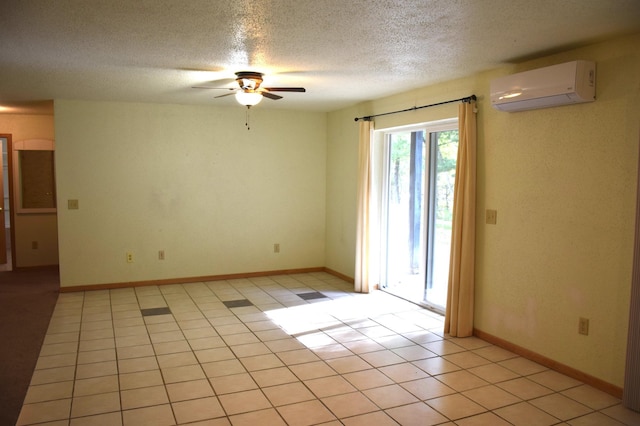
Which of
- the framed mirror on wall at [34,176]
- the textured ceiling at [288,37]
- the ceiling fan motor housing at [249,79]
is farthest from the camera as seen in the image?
the framed mirror on wall at [34,176]

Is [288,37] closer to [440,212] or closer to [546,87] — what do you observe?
[546,87]

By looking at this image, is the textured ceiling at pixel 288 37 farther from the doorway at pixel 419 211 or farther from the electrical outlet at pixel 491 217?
the electrical outlet at pixel 491 217

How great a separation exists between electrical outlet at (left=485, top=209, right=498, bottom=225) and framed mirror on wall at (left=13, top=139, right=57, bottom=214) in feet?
22.4

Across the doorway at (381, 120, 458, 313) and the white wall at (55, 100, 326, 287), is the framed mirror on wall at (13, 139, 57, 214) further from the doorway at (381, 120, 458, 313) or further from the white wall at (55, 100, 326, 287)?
the doorway at (381, 120, 458, 313)

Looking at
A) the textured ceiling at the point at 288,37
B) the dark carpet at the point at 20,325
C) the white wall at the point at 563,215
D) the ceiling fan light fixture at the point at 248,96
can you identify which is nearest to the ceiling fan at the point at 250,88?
the ceiling fan light fixture at the point at 248,96

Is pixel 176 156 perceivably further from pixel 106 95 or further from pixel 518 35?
pixel 518 35

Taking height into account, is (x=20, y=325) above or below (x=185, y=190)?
below

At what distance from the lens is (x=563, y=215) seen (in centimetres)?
362

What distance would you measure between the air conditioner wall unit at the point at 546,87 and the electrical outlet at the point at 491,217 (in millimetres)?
894

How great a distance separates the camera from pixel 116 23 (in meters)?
2.97

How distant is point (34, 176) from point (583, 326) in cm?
792

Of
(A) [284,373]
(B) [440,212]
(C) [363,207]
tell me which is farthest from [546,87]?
(C) [363,207]

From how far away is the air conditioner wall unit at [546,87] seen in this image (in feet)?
10.8

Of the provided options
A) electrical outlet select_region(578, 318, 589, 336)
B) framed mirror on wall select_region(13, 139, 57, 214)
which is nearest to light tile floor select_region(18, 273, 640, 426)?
electrical outlet select_region(578, 318, 589, 336)
